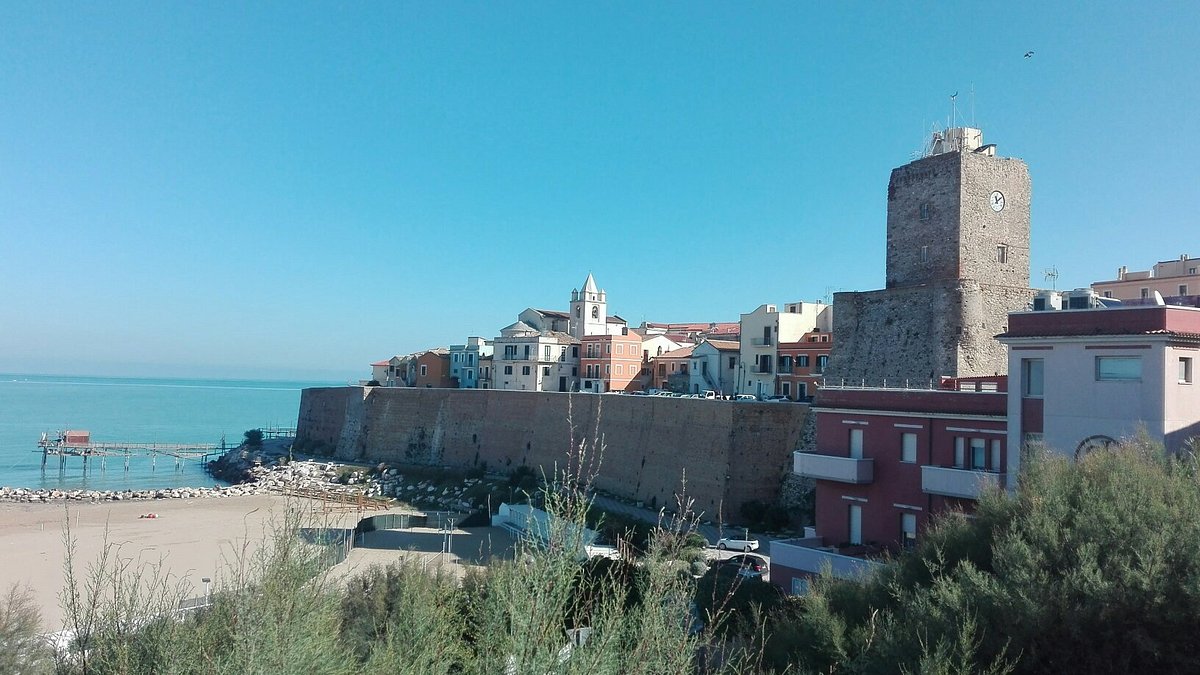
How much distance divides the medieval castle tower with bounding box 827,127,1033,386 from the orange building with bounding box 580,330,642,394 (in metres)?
20.0

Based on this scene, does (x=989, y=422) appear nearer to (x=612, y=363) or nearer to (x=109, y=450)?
(x=612, y=363)

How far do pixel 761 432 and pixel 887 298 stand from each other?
6.09 metres

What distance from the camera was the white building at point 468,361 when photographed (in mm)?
52750

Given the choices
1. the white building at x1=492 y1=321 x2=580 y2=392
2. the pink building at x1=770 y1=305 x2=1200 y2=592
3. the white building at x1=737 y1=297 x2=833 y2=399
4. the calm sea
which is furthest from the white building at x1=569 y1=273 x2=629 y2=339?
the pink building at x1=770 y1=305 x2=1200 y2=592

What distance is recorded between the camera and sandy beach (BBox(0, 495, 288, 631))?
939 inches

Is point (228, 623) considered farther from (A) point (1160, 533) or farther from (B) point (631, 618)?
(A) point (1160, 533)

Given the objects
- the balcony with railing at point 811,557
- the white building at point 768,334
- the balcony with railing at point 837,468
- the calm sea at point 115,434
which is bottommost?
the calm sea at point 115,434

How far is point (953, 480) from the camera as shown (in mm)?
14688

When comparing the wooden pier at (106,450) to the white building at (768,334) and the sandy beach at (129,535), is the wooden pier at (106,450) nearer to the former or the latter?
the sandy beach at (129,535)

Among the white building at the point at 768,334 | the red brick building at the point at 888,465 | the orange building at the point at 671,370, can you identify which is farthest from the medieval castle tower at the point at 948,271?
the orange building at the point at 671,370

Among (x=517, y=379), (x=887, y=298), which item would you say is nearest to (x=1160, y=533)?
(x=887, y=298)

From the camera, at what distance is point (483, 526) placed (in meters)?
30.4

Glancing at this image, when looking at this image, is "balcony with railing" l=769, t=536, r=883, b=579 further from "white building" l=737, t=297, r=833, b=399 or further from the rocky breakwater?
the rocky breakwater

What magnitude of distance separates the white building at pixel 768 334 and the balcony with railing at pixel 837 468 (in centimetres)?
1754
